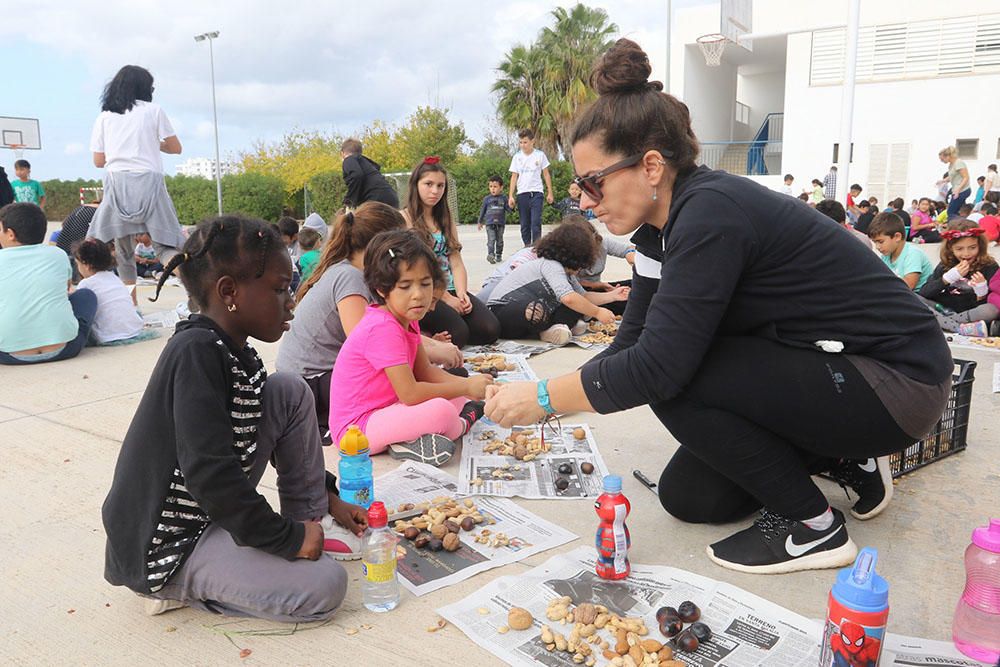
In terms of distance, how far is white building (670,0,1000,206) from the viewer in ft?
65.2

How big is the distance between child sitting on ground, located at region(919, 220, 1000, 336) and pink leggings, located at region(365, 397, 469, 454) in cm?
478

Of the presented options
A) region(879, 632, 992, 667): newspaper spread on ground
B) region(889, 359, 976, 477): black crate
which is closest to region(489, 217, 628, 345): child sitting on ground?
region(889, 359, 976, 477): black crate

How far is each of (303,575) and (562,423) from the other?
2.05m

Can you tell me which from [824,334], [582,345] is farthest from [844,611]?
[582,345]

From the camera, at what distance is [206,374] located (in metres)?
1.89

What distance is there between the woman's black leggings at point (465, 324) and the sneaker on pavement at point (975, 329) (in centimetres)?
384

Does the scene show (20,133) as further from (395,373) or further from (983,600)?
(983,600)

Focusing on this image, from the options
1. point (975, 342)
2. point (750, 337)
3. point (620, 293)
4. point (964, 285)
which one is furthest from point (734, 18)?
point (750, 337)

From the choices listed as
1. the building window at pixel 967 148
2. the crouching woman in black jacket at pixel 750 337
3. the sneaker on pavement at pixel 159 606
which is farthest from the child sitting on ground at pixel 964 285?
the building window at pixel 967 148

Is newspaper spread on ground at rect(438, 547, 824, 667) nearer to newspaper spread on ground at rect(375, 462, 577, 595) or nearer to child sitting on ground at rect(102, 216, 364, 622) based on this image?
newspaper spread on ground at rect(375, 462, 577, 595)

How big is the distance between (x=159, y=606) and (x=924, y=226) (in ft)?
54.1

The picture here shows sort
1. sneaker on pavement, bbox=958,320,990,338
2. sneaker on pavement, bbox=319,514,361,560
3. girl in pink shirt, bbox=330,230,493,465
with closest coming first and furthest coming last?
sneaker on pavement, bbox=319,514,361,560
girl in pink shirt, bbox=330,230,493,465
sneaker on pavement, bbox=958,320,990,338

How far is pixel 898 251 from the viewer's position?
6.32 metres

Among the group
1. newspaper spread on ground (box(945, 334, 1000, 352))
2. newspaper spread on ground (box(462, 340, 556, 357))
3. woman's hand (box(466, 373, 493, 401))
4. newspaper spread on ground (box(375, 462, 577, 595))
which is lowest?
newspaper spread on ground (box(375, 462, 577, 595))
